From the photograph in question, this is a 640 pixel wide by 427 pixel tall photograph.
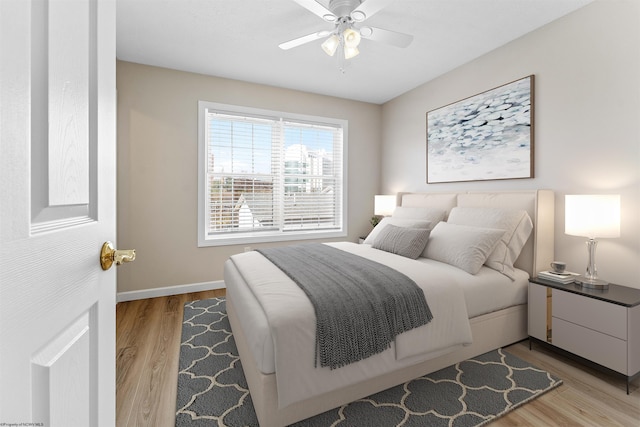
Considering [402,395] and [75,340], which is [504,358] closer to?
[402,395]

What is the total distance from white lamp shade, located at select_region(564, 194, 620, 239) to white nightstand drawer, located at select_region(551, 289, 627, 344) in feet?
1.51

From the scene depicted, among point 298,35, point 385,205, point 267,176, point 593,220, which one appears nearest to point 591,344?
point 593,220

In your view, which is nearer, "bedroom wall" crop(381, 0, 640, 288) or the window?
"bedroom wall" crop(381, 0, 640, 288)

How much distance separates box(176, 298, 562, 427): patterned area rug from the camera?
61.6 inches

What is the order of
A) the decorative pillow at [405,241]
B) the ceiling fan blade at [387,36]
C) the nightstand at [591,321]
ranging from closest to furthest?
1. the nightstand at [591,321]
2. the ceiling fan blade at [387,36]
3. the decorative pillow at [405,241]

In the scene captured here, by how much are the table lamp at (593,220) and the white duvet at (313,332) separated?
3.25 feet

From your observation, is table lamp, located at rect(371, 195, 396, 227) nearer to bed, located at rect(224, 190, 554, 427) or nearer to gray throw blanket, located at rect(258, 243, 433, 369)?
bed, located at rect(224, 190, 554, 427)

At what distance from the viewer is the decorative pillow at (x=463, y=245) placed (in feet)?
7.63

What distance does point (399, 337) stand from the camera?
5.47ft

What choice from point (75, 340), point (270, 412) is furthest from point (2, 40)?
point (270, 412)

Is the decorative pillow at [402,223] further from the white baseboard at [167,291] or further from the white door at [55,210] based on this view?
the white door at [55,210]

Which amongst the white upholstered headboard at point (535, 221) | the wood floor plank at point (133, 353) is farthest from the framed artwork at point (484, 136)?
the wood floor plank at point (133, 353)

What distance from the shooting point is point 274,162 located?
4105mm

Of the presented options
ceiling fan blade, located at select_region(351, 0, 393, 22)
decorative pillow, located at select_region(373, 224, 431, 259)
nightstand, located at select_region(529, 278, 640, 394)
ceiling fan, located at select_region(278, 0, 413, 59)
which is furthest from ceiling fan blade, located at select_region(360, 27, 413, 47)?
nightstand, located at select_region(529, 278, 640, 394)
